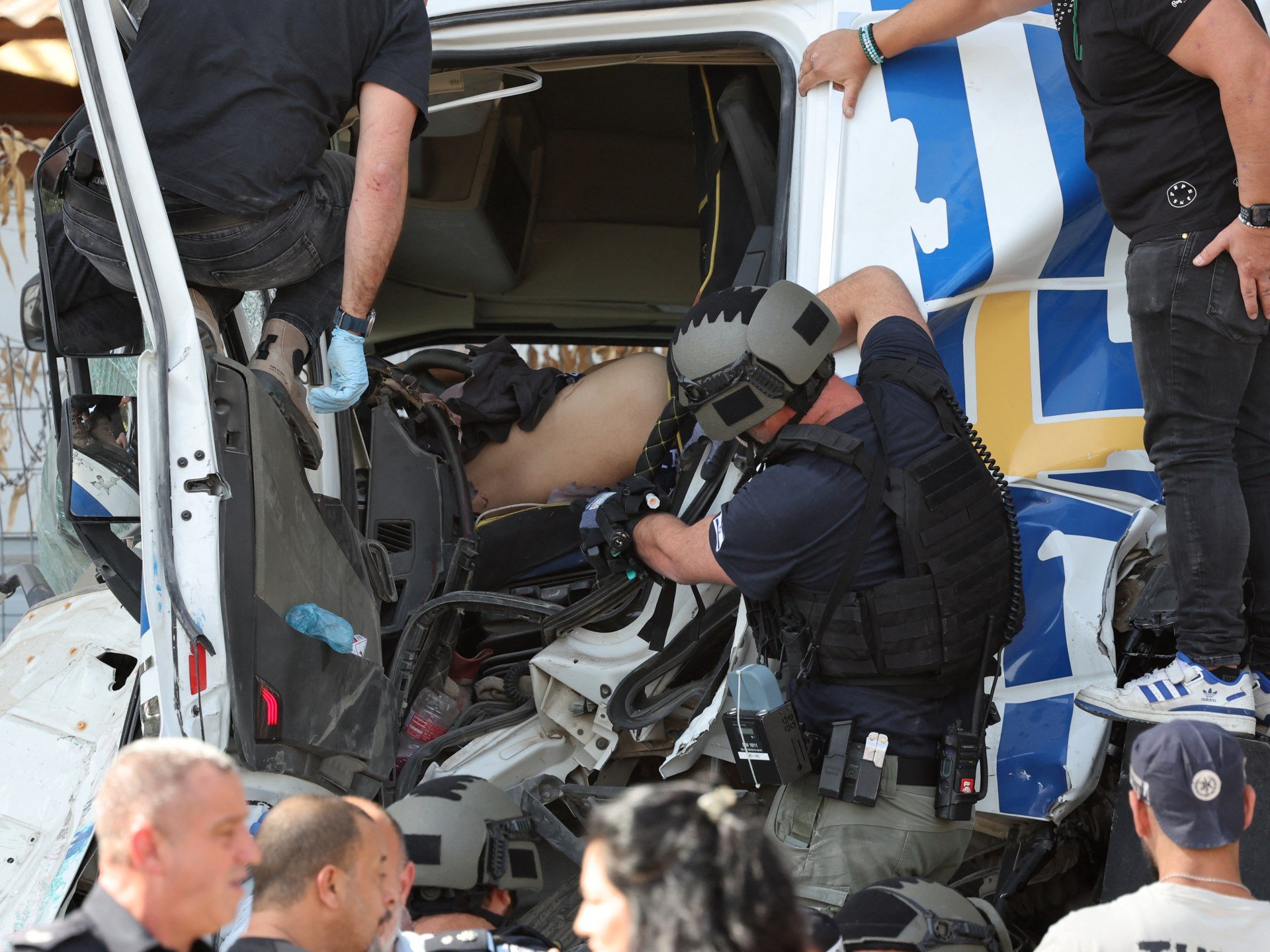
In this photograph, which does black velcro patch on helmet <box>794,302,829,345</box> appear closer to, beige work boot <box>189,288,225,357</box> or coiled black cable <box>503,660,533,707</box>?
beige work boot <box>189,288,225,357</box>

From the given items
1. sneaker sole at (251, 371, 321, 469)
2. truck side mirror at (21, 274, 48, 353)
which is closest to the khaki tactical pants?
sneaker sole at (251, 371, 321, 469)

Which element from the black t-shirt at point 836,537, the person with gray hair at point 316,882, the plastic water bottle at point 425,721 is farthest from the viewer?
the plastic water bottle at point 425,721

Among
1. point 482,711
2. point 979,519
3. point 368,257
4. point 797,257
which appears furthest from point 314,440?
point 979,519

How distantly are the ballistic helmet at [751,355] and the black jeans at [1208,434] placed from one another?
0.67m

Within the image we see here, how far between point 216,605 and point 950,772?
1.55m

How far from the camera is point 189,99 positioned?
284cm

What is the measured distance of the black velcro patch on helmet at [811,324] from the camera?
2.67 m

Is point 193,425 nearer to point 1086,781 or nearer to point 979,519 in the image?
point 979,519

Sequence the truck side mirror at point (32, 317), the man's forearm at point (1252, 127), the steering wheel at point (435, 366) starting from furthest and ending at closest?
the steering wheel at point (435, 366) → the truck side mirror at point (32, 317) → the man's forearm at point (1252, 127)

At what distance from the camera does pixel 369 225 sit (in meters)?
2.95

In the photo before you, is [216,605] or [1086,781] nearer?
[216,605]

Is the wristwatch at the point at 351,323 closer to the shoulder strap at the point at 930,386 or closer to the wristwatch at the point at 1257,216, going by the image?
the shoulder strap at the point at 930,386

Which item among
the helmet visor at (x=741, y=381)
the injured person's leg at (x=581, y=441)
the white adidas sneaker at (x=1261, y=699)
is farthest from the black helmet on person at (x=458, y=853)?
the injured person's leg at (x=581, y=441)

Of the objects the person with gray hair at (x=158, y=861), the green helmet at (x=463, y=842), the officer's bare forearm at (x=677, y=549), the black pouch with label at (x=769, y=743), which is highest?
the person with gray hair at (x=158, y=861)
